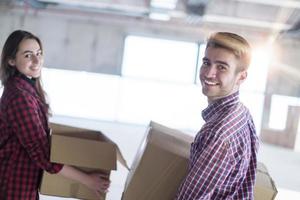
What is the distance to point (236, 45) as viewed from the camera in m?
0.93

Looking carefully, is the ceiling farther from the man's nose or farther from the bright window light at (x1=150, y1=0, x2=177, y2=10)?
the man's nose

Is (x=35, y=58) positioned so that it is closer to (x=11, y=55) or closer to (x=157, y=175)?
(x=11, y=55)

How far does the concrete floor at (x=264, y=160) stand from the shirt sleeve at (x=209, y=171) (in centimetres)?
176

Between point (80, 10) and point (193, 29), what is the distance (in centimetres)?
224

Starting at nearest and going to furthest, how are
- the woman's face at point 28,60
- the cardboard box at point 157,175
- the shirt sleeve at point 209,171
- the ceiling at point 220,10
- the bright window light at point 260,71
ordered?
the shirt sleeve at point 209,171, the cardboard box at point 157,175, the woman's face at point 28,60, the ceiling at point 220,10, the bright window light at point 260,71

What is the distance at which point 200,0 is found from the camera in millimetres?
5051

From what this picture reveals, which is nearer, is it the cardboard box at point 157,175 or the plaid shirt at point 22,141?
A: the cardboard box at point 157,175

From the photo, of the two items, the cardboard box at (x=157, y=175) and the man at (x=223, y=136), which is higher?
the man at (x=223, y=136)

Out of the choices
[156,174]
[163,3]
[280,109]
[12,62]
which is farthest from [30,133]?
[280,109]

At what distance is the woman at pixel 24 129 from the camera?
1.14 m

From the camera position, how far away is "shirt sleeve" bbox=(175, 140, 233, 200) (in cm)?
87

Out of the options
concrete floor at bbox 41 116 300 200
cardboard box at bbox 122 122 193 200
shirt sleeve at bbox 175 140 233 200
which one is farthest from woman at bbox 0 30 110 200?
concrete floor at bbox 41 116 300 200

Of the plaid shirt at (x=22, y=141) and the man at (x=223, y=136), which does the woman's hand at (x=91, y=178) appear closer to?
the plaid shirt at (x=22, y=141)

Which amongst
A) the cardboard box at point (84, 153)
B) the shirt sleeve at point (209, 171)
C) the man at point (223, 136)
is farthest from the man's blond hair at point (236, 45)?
the cardboard box at point (84, 153)
